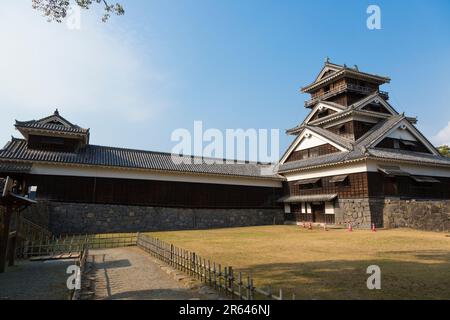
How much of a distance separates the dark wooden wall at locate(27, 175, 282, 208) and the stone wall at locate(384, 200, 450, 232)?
12.0m

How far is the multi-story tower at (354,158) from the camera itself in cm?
2444

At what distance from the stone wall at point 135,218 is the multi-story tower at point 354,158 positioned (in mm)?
5611

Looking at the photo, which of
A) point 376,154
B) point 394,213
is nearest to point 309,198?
point 376,154

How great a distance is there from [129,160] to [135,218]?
5.20 metres

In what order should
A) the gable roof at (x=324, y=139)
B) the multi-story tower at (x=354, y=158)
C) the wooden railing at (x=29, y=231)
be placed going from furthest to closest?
the gable roof at (x=324, y=139), the multi-story tower at (x=354, y=158), the wooden railing at (x=29, y=231)

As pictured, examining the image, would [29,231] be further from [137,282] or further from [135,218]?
[137,282]

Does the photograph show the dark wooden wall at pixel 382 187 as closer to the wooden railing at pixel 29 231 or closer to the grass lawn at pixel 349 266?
the grass lawn at pixel 349 266

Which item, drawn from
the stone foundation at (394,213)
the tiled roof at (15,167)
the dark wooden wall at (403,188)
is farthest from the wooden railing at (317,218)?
the tiled roof at (15,167)

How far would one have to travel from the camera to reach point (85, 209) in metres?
24.3

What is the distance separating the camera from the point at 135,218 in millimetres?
25875

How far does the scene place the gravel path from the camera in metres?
7.56

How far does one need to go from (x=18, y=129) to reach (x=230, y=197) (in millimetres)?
18878
